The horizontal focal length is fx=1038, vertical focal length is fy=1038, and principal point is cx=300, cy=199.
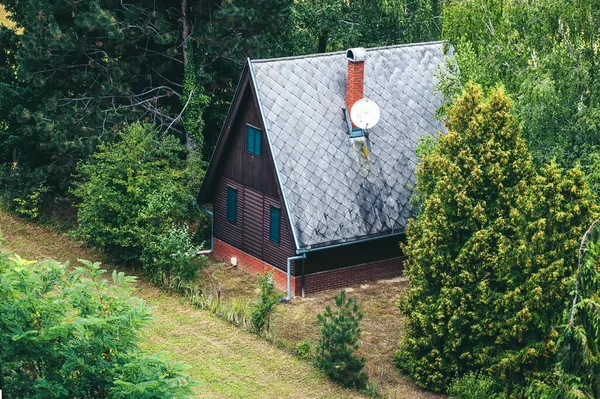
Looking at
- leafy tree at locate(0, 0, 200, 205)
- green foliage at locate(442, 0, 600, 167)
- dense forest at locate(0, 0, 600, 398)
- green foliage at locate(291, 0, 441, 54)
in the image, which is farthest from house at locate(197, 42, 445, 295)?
green foliage at locate(291, 0, 441, 54)

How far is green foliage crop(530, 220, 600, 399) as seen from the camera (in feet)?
59.4

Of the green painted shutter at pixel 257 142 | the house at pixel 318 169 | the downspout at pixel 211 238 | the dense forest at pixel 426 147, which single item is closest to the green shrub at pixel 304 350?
the dense forest at pixel 426 147

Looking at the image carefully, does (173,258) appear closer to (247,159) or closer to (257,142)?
(247,159)

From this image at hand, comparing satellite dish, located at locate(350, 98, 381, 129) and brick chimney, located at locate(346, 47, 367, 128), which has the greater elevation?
brick chimney, located at locate(346, 47, 367, 128)

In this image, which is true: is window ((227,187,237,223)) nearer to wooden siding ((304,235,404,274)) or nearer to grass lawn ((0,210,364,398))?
grass lawn ((0,210,364,398))

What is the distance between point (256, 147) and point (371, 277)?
5.58 metres

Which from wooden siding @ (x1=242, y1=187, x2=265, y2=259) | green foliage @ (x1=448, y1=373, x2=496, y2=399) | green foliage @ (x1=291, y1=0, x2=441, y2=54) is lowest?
green foliage @ (x1=448, y1=373, x2=496, y2=399)

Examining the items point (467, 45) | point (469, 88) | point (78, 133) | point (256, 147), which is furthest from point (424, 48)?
point (78, 133)

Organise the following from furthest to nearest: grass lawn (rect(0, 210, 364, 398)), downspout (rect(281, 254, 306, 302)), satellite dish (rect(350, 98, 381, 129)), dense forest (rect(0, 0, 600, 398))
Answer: satellite dish (rect(350, 98, 381, 129))
downspout (rect(281, 254, 306, 302))
grass lawn (rect(0, 210, 364, 398))
dense forest (rect(0, 0, 600, 398))

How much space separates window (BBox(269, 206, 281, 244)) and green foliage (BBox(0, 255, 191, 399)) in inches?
480

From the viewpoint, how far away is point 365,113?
32594 millimetres

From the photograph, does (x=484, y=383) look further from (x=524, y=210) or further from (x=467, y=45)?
(x=467, y=45)

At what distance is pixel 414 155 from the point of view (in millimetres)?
34156

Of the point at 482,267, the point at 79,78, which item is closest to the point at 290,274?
the point at 482,267
